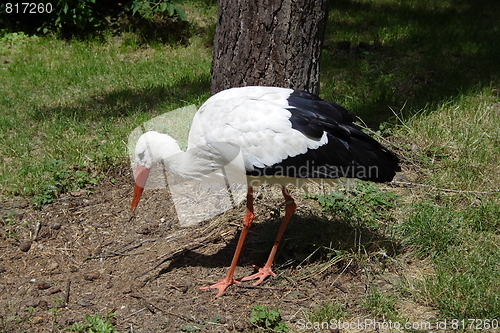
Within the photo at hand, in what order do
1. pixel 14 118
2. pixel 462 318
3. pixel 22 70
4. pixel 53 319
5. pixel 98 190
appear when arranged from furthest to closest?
1. pixel 22 70
2. pixel 14 118
3. pixel 98 190
4. pixel 53 319
5. pixel 462 318

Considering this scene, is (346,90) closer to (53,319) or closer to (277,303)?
(277,303)

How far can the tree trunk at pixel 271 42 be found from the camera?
3834 millimetres

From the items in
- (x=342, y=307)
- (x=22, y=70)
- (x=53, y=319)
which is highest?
(x=22, y=70)

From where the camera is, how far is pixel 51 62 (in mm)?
6812

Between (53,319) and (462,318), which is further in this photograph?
(53,319)

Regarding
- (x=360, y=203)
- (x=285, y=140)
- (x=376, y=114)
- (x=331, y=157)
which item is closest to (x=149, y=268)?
(x=285, y=140)

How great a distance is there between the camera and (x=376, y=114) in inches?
208

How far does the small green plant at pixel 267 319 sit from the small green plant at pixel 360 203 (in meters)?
1.12

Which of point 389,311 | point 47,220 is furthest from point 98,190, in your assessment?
point 389,311

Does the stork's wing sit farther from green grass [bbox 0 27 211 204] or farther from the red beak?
green grass [bbox 0 27 211 204]

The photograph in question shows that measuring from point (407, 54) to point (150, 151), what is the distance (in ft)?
15.0

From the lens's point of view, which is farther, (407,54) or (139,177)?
(407,54)

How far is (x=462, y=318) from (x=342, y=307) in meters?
0.72

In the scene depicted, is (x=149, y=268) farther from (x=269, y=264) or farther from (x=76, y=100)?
(x=76, y=100)
